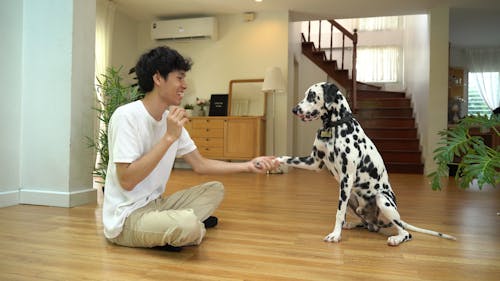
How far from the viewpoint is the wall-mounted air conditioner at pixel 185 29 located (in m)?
6.47

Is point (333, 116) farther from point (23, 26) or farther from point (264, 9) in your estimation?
point (264, 9)

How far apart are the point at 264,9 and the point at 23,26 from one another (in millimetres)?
4173

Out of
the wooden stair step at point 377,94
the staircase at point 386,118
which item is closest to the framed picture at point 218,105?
the staircase at point 386,118

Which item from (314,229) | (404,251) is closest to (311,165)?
(314,229)

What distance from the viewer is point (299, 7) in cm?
616

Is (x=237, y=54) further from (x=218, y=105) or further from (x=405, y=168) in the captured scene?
(x=405, y=168)

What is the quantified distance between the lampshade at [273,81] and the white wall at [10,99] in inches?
144

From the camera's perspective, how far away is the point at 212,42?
6.69 m

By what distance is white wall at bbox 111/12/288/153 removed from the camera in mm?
6355

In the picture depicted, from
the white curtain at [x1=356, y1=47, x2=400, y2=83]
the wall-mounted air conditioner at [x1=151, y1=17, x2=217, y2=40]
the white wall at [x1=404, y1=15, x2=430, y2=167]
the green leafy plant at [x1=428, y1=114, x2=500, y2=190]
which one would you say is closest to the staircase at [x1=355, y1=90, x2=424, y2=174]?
the white wall at [x1=404, y1=15, x2=430, y2=167]

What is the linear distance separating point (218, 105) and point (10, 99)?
3901 millimetres

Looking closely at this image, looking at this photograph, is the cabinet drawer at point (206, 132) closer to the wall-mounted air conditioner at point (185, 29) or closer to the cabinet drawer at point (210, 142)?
the cabinet drawer at point (210, 142)

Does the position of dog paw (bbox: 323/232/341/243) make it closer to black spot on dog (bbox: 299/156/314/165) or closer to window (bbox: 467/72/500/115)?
black spot on dog (bbox: 299/156/314/165)

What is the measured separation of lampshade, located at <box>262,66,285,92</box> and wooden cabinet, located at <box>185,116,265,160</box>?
519mm
